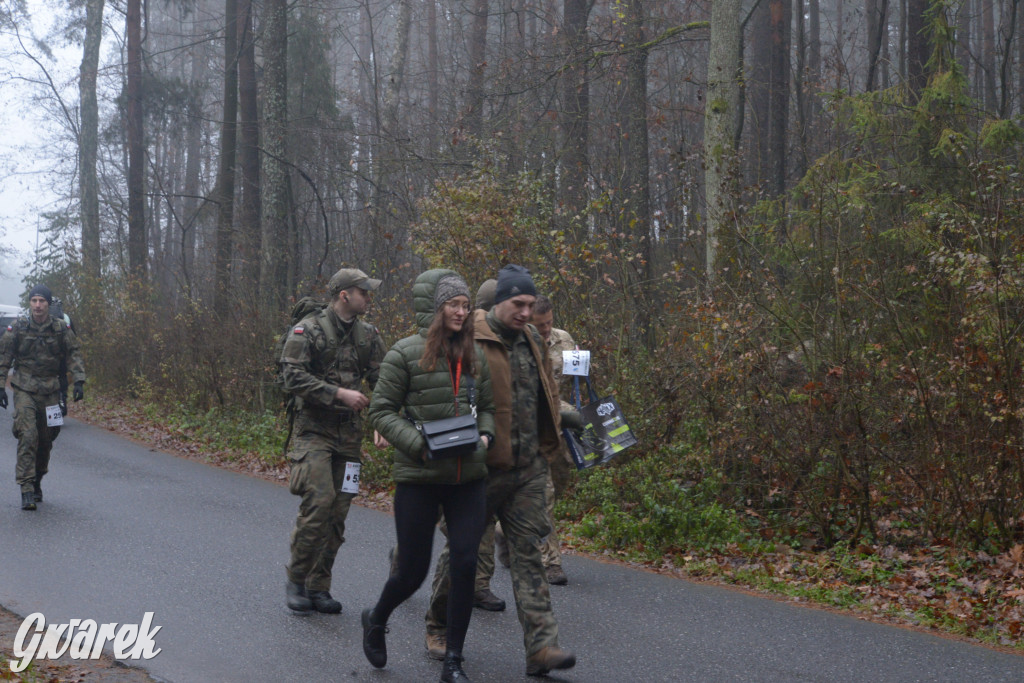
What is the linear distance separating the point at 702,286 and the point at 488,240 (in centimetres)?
262

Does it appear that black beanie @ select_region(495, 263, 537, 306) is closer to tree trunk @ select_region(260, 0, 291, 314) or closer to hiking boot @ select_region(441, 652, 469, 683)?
hiking boot @ select_region(441, 652, 469, 683)

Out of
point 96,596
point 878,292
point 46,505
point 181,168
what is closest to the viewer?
point 96,596

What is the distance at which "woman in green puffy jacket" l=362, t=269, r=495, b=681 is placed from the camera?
17.0ft

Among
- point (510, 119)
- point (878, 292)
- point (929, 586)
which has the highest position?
point (510, 119)

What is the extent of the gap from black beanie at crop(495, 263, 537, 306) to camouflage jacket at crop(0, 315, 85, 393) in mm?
6378

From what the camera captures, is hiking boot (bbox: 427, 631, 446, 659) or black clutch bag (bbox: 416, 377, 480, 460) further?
hiking boot (bbox: 427, 631, 446, 659)

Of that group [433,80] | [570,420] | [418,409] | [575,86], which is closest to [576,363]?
[570,420]

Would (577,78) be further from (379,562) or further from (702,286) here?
(379,562)

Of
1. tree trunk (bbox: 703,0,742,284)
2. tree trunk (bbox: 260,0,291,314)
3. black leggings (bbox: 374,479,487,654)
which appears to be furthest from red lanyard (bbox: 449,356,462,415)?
tree trunk (bbox: 260,0,291,314)

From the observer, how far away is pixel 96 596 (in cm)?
712

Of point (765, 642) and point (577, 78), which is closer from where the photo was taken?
point (765, 642)

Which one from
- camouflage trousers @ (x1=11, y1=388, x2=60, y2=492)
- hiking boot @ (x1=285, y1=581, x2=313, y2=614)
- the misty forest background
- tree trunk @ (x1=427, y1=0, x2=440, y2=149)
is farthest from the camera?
tree trunk @ (x1=427, y1=0, x2=440, y2=149)

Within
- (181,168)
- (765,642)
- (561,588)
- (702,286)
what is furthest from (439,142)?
(181,168)

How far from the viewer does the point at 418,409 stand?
206 inches
